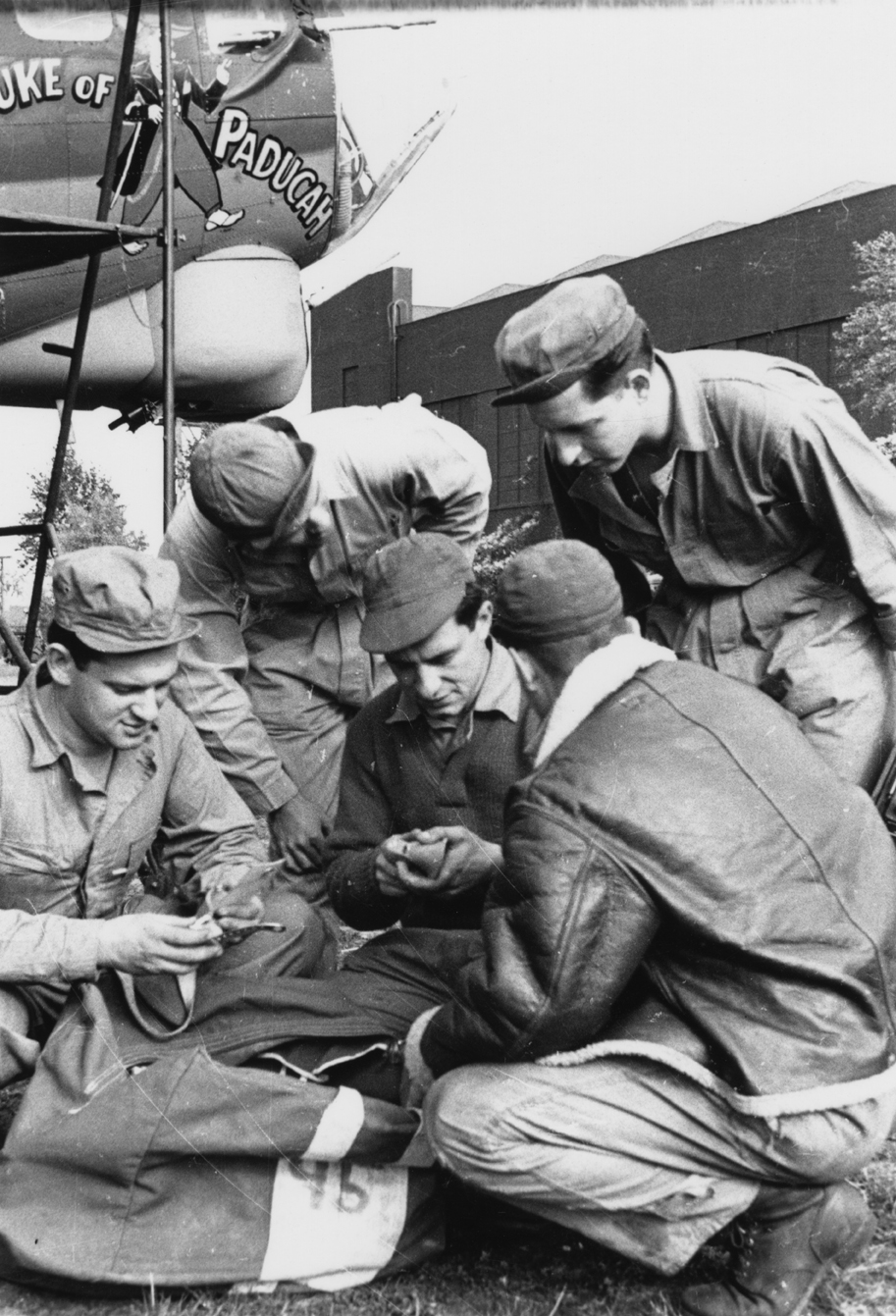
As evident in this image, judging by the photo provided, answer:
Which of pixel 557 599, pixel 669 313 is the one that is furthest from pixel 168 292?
pixel 669 313

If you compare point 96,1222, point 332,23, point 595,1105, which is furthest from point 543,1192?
point 332,23

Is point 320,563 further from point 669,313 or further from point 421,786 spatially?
point 669,313

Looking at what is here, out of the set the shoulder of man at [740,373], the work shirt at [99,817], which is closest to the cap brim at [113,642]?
the work shirt at [99,817]

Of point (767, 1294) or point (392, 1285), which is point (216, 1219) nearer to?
point (392, 1285)

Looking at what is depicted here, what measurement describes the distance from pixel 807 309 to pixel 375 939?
1415 cm

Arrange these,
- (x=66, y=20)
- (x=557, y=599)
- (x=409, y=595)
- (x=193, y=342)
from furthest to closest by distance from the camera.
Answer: (x=193, y=342), (x=66, y=20), (x=409, y=595), (x=557, y=599)

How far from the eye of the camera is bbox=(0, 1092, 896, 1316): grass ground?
2.88 m

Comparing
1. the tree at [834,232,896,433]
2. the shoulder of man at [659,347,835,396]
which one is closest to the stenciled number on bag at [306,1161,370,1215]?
the shoulder of man at [659,347,835,396]

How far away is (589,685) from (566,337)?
1.10 m

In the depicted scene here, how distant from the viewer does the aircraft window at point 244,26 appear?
845cm

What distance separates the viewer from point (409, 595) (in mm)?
3385

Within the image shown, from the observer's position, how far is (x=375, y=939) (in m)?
3.65

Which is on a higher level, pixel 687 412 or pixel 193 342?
pixel 687 412

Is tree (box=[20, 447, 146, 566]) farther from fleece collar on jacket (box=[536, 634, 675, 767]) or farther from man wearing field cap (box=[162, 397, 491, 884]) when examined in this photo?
fleece collar on jacket (box=[536, 634, 675, 767])
